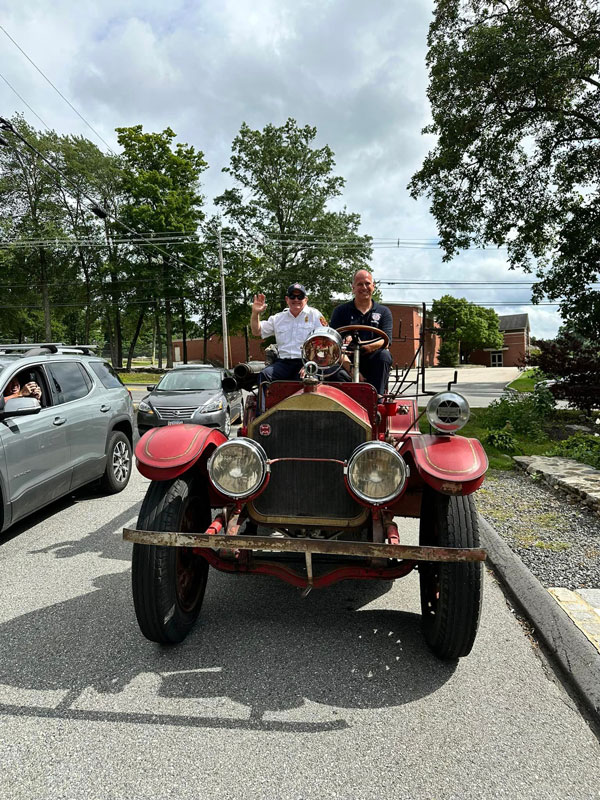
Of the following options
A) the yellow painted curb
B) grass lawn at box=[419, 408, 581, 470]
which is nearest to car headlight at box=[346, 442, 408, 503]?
the yellow painted curb

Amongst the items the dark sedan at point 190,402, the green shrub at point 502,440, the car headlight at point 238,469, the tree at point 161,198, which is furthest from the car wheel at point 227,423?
the tree at point 161,198

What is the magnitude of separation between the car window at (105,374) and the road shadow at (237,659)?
355 cm

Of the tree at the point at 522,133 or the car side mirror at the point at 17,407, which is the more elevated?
the tree at the point at 522,133

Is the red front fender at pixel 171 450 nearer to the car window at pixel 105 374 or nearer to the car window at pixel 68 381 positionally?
the car window at pixel 68 381

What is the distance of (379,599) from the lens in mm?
3518

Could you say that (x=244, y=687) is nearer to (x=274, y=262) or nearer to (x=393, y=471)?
(x=393, y=471)

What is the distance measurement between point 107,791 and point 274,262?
117 ft

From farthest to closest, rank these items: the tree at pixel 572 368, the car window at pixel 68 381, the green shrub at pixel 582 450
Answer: the tree at pixel 572 368 < the green shrub at pixel 582 450 < the car window at pixel 68 381

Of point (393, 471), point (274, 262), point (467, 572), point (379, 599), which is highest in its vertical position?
point (274, 262)

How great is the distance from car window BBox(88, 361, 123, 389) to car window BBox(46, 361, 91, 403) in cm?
33

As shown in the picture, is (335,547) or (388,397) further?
(388,397)

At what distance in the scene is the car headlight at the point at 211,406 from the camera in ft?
32.1

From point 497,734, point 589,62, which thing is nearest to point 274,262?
point 589,62

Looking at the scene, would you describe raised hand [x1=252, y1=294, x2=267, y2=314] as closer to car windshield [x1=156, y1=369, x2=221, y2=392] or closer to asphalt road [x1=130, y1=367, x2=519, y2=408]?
asphalt road [x1=130, y1=367, x2=519, y2=408]
